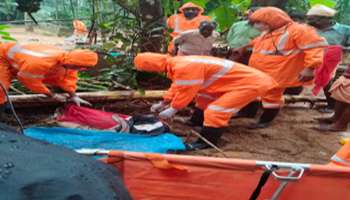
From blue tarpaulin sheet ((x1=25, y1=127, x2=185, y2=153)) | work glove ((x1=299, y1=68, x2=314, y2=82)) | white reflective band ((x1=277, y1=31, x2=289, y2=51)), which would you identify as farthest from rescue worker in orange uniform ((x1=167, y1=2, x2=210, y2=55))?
blue tarpaulin sheet ((x1=25, y1=127, x2=185, y2=153))

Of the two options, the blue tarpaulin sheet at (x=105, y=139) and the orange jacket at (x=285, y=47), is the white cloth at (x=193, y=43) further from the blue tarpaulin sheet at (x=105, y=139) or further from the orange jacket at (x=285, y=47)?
the blue tarpaulin sheet at (x=105, y=139)

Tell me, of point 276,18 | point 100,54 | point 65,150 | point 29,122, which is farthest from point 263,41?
point 65,150

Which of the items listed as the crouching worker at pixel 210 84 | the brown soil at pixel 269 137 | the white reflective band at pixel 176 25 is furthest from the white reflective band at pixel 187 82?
the white reflective band at pixel 176 25

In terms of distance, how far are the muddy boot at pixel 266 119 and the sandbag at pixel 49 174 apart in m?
4.12

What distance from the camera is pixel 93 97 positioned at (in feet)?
16.2

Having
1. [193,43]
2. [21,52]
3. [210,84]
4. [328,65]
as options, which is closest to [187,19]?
[193,43]

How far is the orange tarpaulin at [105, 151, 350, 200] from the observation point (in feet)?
6.33

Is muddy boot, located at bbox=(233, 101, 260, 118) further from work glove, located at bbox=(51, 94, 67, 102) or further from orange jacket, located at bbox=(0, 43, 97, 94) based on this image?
work glove, located at bbox=(51, 94, 67, 102)

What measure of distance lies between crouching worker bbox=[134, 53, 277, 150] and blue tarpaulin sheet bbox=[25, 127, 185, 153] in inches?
12.0

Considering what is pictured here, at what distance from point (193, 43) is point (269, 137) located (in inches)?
64.0

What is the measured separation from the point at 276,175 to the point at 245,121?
11.0ft

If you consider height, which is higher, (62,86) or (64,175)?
(64,175)

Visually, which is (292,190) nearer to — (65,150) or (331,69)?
(65,150)

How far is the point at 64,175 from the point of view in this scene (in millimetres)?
790
